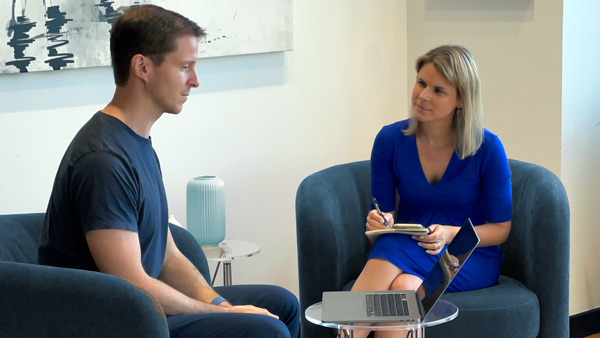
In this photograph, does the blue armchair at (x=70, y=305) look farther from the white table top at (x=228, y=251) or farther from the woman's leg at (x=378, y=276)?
the white table top at (x=228, y=251)

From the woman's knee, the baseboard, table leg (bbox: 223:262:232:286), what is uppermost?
the woman's knee

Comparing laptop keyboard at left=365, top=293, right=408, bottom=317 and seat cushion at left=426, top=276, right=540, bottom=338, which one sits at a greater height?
laptop keyboard at left=365, top=293, right=408, bottom=317

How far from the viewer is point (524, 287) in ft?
10.1

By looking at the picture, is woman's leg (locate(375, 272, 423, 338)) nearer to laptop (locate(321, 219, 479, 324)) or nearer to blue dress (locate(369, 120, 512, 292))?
blue dress (locate(369, 120, 512, 292))

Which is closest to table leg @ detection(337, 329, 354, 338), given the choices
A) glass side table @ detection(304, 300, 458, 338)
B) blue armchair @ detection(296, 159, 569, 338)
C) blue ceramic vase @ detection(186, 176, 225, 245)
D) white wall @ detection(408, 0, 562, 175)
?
glass side table @ detection(304, 300, 458, 338)

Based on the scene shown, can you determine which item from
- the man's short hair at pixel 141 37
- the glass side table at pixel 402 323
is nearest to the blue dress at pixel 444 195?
the glass side table at pixel 402 323

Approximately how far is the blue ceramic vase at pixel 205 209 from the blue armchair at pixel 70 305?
1.40 metres

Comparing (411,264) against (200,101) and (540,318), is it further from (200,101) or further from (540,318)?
(200,101)

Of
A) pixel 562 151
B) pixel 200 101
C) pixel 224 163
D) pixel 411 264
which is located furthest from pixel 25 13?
pixel 562 151

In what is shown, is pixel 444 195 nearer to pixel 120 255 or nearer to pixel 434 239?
pixel 434 239

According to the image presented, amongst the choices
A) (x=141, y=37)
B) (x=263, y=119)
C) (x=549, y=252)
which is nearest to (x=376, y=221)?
(x=549, y=252)

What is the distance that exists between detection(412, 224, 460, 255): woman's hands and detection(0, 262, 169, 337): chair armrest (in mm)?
1287

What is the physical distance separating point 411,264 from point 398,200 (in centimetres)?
47

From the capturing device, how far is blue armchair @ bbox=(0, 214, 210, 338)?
1880 mm
